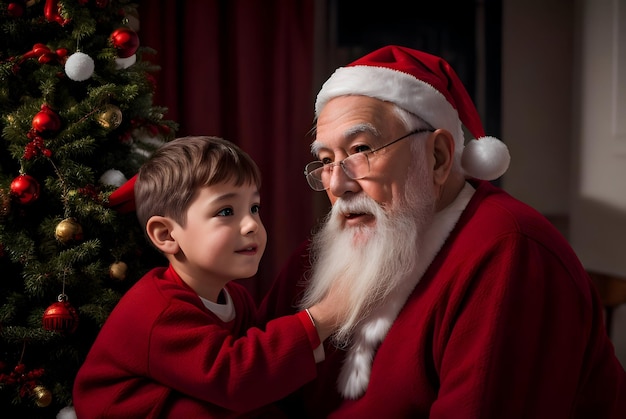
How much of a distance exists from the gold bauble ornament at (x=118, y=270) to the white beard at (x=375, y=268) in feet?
2.12

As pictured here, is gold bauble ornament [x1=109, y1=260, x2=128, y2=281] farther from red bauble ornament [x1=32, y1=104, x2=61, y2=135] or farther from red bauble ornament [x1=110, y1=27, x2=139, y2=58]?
red bauble ornament [x1=110, y1=27, x2=139, y2=58]

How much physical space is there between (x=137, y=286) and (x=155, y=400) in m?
0.30

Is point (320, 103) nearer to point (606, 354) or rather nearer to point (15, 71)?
point (15, 71)

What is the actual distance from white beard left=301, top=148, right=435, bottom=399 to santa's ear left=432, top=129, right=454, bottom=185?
49 mm

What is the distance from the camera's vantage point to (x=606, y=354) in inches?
61.7

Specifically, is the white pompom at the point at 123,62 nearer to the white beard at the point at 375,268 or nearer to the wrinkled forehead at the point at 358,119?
the wrinkled forehead at the point at 358,119

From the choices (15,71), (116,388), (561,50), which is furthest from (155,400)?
(561,50)

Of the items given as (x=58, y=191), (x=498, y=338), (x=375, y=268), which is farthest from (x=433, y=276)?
(x=58, y=191)

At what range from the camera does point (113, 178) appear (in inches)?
74.0

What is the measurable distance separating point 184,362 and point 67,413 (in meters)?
0.61

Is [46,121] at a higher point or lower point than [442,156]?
higher

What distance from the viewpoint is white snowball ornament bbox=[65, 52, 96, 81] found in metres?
1.77

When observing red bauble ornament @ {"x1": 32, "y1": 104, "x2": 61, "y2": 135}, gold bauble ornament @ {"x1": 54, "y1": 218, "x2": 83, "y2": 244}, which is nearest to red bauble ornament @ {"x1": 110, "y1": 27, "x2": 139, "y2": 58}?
red bauble ornament @ {"x1": 32, "y1": 104, "x2": 61, "y2": 135}

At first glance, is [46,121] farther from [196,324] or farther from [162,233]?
[196,324]
